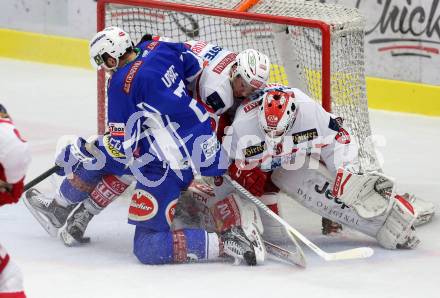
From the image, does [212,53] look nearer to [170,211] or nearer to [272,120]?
[272,120]

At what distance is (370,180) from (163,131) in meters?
0.94

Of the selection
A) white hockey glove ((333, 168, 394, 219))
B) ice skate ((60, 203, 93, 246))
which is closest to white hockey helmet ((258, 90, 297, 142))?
white hockey glove ((333, 168, 394, 219))

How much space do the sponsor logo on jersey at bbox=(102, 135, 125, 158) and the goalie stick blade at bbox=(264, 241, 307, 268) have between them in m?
0.75

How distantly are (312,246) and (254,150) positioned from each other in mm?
493

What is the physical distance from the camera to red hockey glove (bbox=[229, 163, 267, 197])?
5125mm

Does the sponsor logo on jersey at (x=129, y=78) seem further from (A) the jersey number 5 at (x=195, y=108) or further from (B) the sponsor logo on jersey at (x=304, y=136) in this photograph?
(B) the sponsor logo on jersey at (x=304, y=136)

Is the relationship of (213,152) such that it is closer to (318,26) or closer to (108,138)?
(108,138)

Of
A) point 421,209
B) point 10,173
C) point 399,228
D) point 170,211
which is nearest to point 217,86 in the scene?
point 170,211

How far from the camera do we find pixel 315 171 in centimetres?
517

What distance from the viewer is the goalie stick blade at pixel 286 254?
4.84 meters

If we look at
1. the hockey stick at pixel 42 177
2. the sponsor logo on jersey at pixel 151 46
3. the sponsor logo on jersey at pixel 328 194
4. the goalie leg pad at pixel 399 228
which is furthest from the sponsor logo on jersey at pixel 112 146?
the goalie leg pad at pixel 399 228

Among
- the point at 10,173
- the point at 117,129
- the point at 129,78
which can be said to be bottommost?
the point at 117,129

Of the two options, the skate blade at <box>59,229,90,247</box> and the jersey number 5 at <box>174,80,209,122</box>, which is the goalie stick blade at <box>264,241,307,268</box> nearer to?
the jersey number 5 at <box>174,80,209,122</box>

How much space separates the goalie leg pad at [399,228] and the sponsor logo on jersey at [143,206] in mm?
1042
